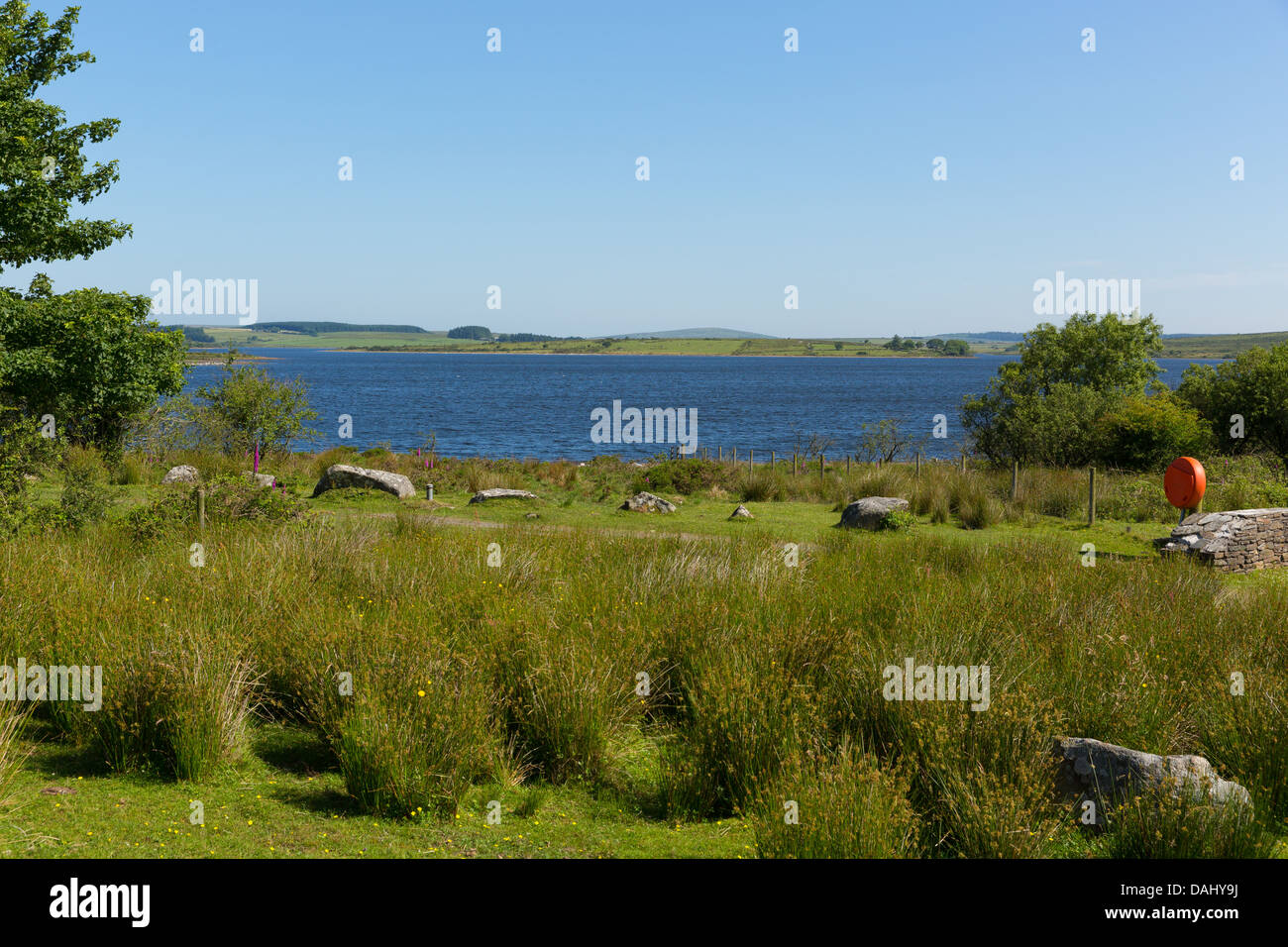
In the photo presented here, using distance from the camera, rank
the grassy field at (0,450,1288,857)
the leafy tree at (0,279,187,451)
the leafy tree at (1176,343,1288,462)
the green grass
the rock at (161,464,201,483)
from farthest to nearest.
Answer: the leafy tree at (1176,343,1288,462), the rock at (161,464,201,483), the leafy tree at (0,279,187,451), the grassy field at (0,450,1288,857), the green grass

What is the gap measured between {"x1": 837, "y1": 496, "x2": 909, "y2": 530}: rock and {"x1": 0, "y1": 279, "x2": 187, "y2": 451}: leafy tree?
50.5 ft

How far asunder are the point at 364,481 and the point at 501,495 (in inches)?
136

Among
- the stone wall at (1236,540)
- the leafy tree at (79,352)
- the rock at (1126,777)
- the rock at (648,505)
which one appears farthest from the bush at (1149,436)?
the leafy tree at (79,352)

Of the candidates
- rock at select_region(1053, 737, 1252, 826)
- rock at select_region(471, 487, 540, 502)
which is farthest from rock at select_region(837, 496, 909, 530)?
rock at select_region(1053, 737, 1252, 826)

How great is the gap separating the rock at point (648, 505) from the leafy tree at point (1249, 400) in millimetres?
19806

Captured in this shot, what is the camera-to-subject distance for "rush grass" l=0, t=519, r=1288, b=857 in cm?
618

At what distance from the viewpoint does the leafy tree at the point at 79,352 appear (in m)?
18.1

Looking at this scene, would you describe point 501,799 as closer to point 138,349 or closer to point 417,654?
point 417,654

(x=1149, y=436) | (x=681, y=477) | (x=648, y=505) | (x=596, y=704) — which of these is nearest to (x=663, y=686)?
(x=596, y=704)

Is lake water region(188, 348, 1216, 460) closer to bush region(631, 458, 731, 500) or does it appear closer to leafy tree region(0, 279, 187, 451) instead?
bush region(631, 458, 731, 500)

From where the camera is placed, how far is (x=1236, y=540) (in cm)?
1590

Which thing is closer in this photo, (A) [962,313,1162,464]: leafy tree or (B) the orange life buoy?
(B) the orange life buoy
